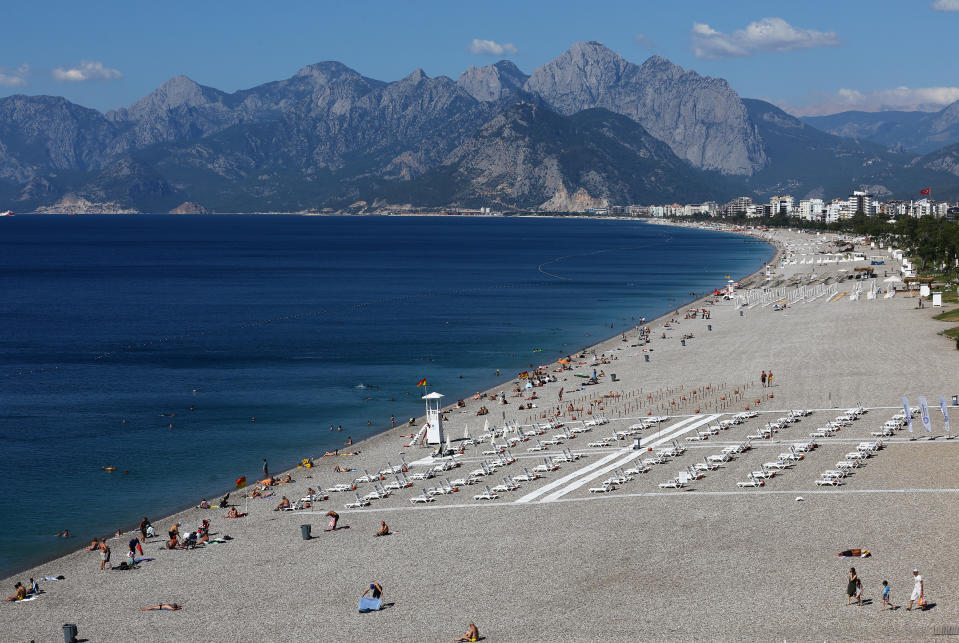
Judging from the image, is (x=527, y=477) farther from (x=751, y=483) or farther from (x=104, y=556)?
(x=104, y=556)

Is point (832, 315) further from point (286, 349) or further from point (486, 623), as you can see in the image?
point (486, 623)

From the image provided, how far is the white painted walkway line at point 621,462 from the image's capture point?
38.9 metres

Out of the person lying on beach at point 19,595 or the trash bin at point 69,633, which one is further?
the person lying on beach at point 19,595

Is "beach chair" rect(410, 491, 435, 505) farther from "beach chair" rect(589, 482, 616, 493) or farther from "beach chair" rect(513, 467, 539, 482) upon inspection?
"beach chair" rect(589, 482, 616, 493)

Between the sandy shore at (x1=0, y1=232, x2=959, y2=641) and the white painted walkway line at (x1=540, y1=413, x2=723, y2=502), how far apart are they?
16 cm

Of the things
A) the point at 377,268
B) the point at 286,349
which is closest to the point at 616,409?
the point at 286,349

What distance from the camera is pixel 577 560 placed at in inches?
1219

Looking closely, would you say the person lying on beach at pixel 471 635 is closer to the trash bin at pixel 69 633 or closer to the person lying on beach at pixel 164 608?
the person lying on beach at pixel 164 608

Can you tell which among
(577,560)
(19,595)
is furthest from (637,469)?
(19,595)

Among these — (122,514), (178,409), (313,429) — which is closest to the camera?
(122,514)

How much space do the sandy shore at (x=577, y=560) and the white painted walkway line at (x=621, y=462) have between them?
0.52ft

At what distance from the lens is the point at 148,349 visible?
3364 inches

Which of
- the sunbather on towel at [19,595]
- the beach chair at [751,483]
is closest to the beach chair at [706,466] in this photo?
the beach chair at [751,483]

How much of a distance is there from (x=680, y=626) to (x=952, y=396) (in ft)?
105
